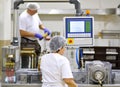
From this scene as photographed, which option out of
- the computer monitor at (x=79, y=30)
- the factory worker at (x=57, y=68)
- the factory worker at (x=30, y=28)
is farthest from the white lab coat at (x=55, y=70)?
the factory worker at (x=30, y=28)

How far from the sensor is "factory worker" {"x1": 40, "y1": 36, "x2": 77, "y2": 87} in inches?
101

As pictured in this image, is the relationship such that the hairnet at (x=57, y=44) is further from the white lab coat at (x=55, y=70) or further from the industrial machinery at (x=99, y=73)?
the industrial machinery at (x=99, y=73)

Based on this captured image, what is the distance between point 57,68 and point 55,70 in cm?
3

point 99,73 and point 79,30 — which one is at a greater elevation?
point 79,30

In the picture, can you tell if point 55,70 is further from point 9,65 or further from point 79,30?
point 79,30

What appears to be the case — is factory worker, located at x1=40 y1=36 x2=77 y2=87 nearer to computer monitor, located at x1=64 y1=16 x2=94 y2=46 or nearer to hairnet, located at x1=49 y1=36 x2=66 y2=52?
hairnet, located at x1=49 y1=36 x2=66 y2=52

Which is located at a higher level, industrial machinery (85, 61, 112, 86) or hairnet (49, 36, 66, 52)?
hairnet (49, 36, 66, 52)

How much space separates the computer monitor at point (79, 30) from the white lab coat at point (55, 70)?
2.59 ft

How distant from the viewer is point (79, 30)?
3439 mm

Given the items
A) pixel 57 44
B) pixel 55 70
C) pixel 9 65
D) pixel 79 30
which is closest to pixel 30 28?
pixel 79 30

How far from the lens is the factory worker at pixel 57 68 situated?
2564 mm

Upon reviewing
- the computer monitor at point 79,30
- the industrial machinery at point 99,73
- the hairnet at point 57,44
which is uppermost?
the computer monitor at point 79,30

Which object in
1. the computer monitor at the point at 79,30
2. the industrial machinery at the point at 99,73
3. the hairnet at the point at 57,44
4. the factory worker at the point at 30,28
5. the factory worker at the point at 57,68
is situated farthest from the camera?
the factory worker at the point at 30,28

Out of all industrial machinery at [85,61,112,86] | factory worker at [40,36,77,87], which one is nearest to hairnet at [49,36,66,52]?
factory worker at [40,36,77,87]
